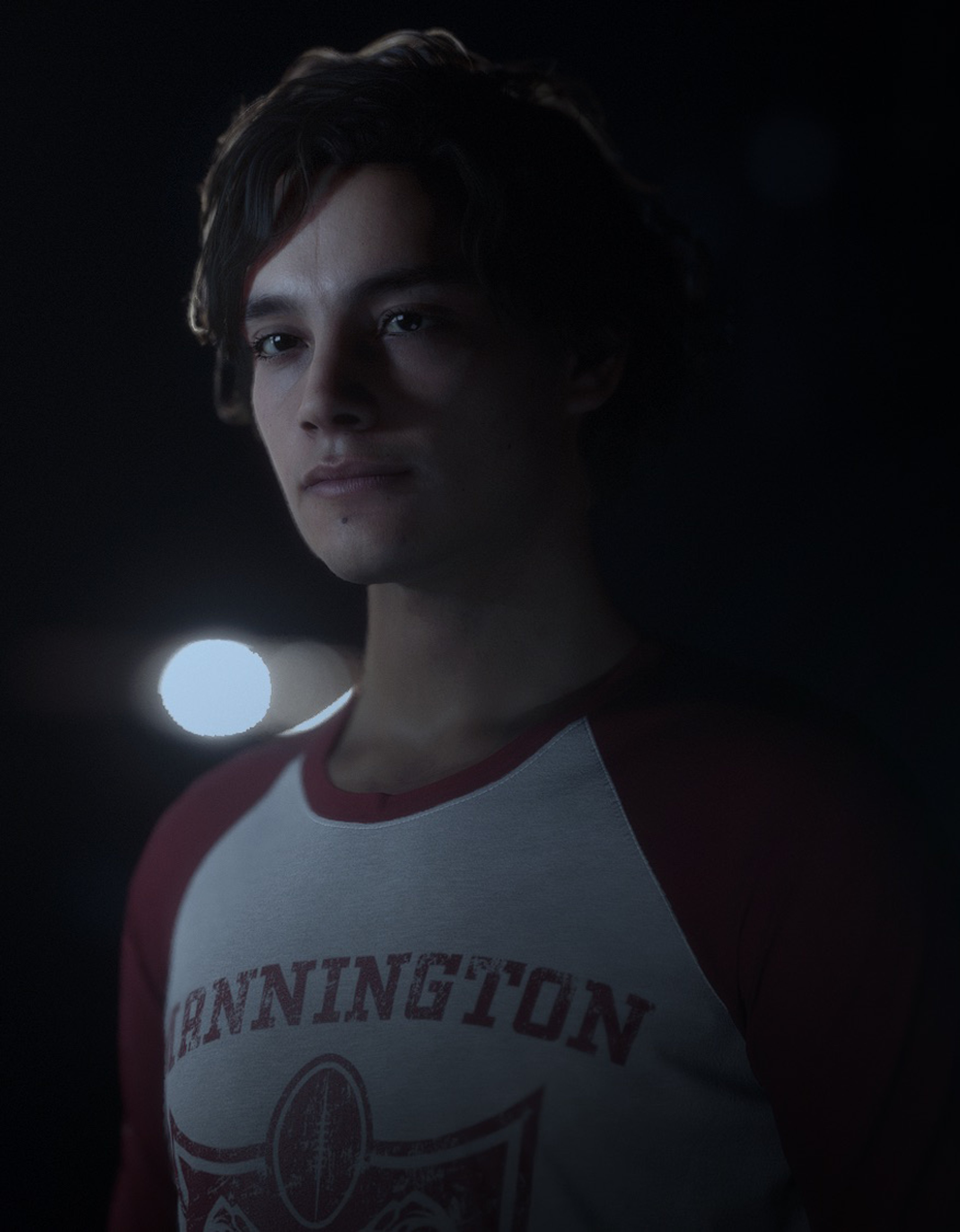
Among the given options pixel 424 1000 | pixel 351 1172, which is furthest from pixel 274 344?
pixel 351 1172

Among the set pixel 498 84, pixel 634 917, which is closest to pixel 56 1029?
pixel 634 917

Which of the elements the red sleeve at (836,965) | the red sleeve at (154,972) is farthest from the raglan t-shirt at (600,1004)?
the red sleeve at (154,972)

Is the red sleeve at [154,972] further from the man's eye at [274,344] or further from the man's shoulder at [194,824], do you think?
the man's eye at [274,344]

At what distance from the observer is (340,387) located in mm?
919

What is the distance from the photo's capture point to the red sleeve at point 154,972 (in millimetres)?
1086

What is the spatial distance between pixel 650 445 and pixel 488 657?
0.30m

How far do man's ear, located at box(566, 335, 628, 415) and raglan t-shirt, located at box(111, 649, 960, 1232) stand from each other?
279 millimetres

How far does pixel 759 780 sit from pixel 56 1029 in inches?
30.9

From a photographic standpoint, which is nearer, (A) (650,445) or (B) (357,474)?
(B) (357,474)

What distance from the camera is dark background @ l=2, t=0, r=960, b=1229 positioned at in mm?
1067

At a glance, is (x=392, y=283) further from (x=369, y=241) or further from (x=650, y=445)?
(x=650, y=445)

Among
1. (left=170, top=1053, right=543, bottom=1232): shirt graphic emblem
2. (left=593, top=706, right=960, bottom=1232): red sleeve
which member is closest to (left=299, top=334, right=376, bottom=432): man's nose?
(left=593, top=706, right=960, bottom=1232): red sleeve

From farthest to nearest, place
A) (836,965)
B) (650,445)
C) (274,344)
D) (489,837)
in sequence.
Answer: (650,445), (274,344), (489,837), (836,965)

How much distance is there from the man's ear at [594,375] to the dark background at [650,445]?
0.10 metres
